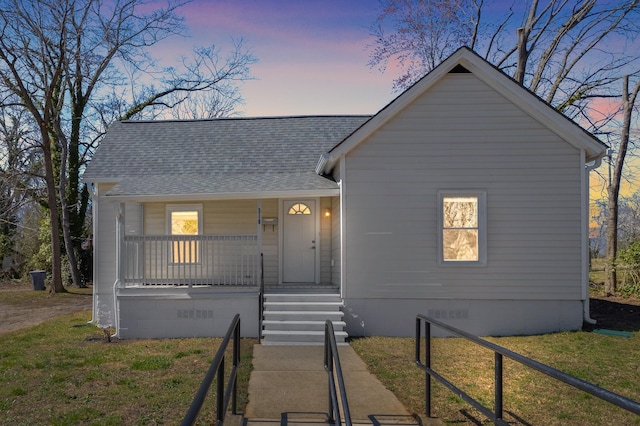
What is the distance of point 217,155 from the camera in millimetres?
15172

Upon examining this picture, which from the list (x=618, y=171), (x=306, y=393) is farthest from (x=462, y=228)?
(x=618, y=171)

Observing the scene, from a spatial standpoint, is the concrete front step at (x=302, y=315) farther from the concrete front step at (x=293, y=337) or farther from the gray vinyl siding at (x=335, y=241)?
the gray vinyl siding at (x=335, y=241)

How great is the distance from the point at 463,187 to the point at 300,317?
4.26 metres

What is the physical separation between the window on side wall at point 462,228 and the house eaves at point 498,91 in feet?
6.39

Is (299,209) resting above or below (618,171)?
below

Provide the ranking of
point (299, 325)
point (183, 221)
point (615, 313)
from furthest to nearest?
point (615, 313) → point (183, 221) → point (299, 325)

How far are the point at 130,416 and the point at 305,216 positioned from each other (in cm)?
819

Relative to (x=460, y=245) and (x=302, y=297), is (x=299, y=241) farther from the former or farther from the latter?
(x=460, y=245)

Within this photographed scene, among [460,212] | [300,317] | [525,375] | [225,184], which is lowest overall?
[525,375]

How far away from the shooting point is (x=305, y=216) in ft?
46.1

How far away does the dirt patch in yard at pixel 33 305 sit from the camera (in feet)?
52.5

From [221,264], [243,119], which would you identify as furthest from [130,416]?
[243,119]

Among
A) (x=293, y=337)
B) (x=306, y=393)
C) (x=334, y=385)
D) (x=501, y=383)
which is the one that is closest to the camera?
(x=501, y=383)

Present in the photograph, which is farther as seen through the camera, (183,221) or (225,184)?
(183,221)
